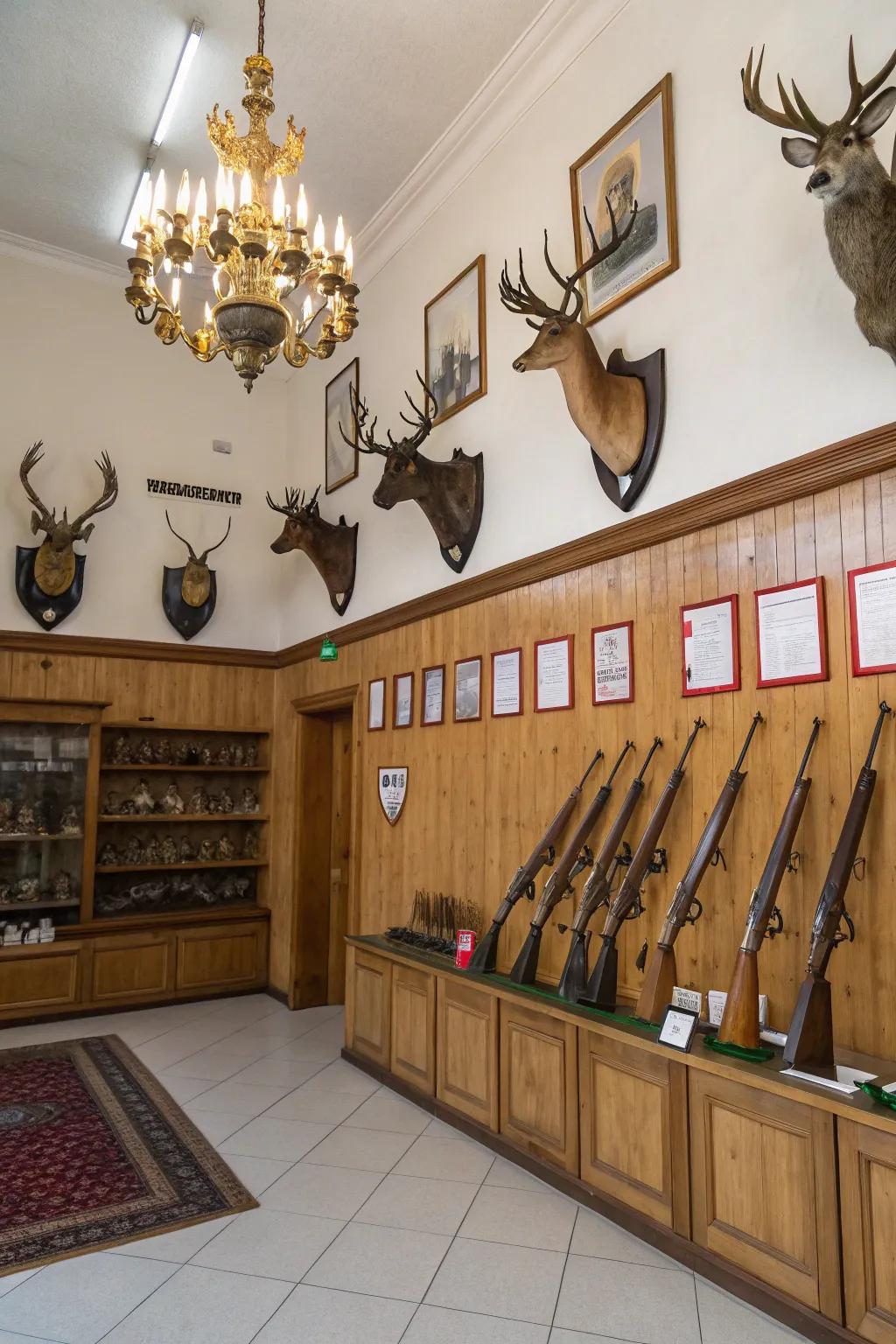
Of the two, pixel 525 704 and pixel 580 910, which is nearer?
pixel 580 910

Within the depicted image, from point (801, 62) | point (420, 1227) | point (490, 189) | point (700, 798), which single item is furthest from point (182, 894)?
point (801, 62)

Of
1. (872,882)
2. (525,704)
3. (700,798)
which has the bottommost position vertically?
→ (872,882)

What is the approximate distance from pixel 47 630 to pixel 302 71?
3888mm

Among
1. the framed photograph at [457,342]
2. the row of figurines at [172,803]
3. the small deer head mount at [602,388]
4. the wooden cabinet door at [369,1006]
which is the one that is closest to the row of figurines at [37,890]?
the row of figurines at [172,803]

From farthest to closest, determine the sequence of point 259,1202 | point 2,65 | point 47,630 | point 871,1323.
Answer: point 47,630, point 2,65, point 259,1202, point 871,1323

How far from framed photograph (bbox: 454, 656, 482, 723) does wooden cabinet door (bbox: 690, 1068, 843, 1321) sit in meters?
2.17

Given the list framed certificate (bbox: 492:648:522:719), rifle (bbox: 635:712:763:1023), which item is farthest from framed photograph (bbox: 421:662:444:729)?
rifle (bbox: 635:712:763:1023)

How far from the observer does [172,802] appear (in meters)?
→ 6.45

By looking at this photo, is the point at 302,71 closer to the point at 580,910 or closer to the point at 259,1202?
the point at 580,910

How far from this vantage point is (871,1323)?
7.08 ft

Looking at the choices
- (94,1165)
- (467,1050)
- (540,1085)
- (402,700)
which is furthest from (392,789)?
(94,1165)

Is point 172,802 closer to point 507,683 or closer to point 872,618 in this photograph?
point 507,683

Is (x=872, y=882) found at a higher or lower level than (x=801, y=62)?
lower

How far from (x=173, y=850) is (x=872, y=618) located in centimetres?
529
